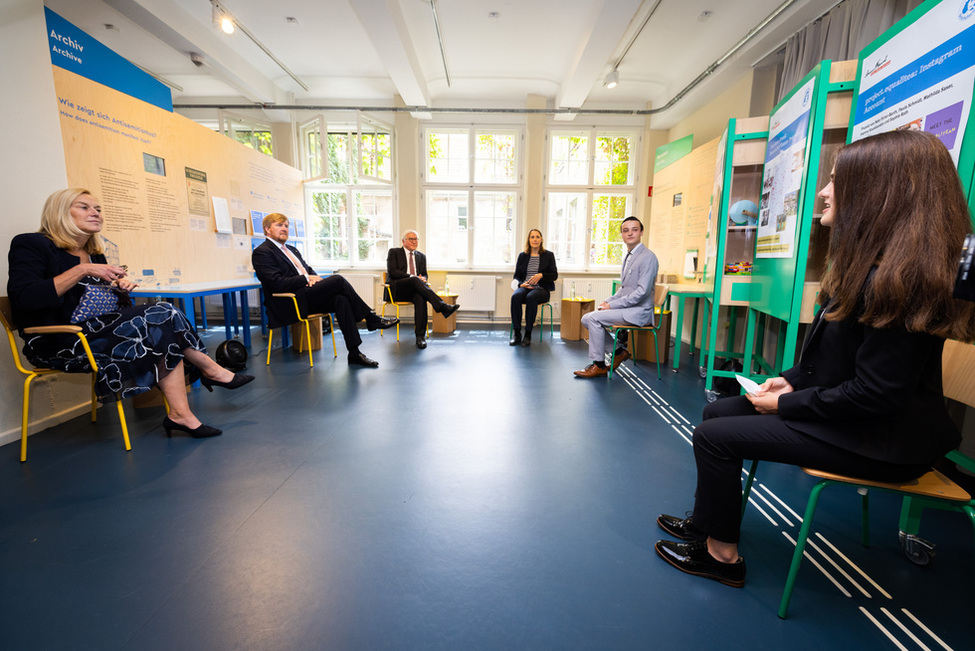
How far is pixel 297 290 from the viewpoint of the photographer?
400cm

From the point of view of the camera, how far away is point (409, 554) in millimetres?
1480

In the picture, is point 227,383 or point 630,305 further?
point 630,305

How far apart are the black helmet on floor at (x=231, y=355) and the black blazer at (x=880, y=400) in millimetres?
3851

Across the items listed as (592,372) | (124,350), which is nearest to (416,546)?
(124,350)

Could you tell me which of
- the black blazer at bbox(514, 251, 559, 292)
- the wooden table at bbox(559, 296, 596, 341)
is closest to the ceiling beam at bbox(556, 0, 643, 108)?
the black blazer at bbox(514, 251, 559, 292)

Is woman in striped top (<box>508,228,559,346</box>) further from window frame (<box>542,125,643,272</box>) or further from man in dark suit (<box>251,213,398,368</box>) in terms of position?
man in dark suit (<box>251,213,398,368</box>)

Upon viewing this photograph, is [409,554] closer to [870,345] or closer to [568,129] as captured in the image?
[870,345]

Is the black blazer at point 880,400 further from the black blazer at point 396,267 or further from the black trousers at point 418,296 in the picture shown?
the black blazer at point 396,267

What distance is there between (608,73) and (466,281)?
3442mm

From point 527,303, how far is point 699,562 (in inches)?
160

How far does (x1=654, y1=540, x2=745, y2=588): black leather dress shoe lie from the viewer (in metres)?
1.35

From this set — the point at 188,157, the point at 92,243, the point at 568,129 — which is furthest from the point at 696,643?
the point at 568,129

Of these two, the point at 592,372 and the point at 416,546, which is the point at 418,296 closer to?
the point at 592,372

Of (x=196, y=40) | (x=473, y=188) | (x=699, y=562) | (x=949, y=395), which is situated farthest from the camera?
(x=473, y=188)
